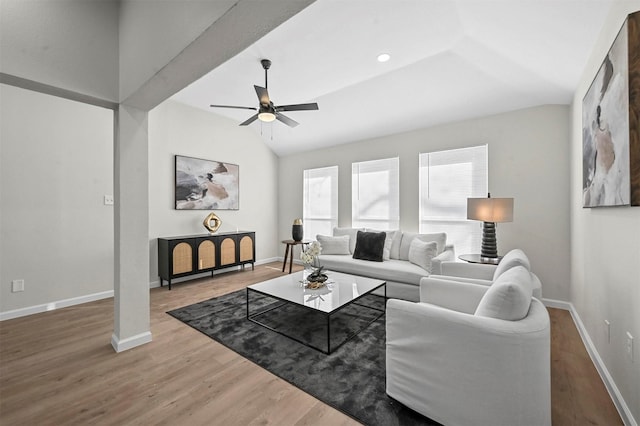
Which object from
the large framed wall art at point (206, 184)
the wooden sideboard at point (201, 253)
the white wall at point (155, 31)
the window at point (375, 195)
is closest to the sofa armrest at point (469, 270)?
the window at point (375, 195)

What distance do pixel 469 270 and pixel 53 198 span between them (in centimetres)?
486

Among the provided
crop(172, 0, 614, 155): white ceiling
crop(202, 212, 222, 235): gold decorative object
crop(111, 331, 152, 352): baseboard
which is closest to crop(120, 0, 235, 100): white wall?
crop(172, 0, 614, 155): white ceiling

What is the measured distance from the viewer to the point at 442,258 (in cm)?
335

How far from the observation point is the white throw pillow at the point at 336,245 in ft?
14.5

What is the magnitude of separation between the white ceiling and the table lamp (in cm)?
138

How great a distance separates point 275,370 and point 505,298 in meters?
1.63

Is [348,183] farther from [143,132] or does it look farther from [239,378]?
[239,378]

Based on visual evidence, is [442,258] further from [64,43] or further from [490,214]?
[64,43]

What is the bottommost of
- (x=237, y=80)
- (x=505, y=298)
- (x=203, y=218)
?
(x=505, y=298)

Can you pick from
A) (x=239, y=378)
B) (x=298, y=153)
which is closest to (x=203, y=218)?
(x=298, y=153)

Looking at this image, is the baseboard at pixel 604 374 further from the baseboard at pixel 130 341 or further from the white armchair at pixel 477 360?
the baseboard at pixel 130 341

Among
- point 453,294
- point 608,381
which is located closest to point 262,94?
point 453,294

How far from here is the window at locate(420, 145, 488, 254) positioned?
379 cm

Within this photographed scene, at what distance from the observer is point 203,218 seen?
479cm
